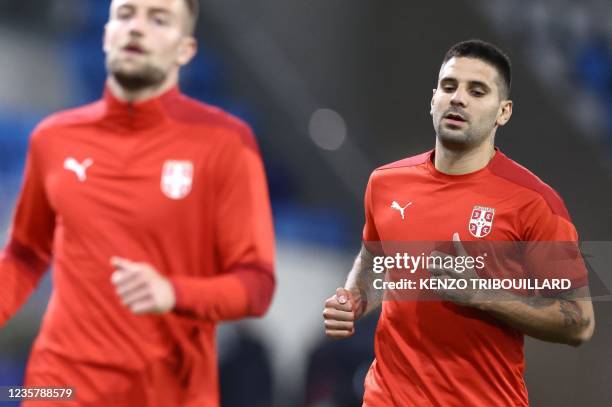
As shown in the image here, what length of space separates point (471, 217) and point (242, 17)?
473 cm

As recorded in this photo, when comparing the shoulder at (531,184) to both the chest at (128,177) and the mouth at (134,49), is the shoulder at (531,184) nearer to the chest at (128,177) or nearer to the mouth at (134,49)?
the chest at (128,177)

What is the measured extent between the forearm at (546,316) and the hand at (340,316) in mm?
431

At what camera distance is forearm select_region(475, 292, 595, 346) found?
10.3 feet

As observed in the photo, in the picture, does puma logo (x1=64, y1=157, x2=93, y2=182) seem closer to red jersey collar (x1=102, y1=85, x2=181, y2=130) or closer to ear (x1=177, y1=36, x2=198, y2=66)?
red jersey collar (x1=102, y1=85, x2=181, y2=130)

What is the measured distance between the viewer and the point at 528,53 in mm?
8211

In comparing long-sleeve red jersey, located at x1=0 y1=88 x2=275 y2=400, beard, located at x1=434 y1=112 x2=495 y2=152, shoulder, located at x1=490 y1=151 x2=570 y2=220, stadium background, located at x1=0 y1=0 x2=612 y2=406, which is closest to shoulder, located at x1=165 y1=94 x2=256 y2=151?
long-sleeve red jersey, located at x1=0 y1=88 x2=275 y2=400

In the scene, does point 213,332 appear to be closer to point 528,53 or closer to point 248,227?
point 248,227

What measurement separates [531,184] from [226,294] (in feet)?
4.23

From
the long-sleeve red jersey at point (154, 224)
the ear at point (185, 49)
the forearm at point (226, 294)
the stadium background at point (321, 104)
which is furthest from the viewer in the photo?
the stadium background at point (321, 104)

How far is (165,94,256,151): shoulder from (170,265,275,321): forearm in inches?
15.0

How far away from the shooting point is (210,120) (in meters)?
2.77

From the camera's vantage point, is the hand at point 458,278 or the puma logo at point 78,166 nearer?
the puma logo at point 78,166

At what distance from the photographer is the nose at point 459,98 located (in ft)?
10.7

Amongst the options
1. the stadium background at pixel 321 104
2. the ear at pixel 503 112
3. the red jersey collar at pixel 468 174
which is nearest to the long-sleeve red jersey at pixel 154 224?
the red jersey collar at pixel 468 174
